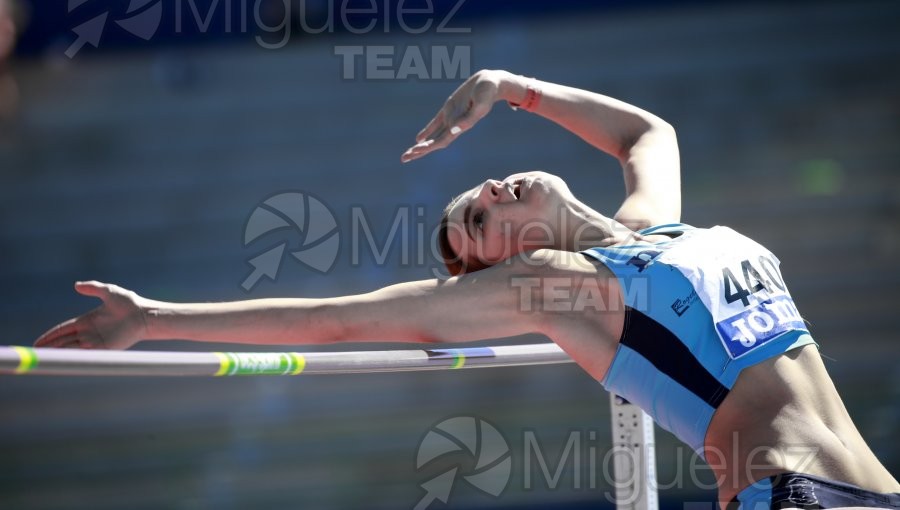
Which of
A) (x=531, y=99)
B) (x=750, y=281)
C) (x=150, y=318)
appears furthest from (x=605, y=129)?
(x=150, y=318)

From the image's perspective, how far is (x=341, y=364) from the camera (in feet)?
5.38

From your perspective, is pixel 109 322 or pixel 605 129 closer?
pixel 109 322

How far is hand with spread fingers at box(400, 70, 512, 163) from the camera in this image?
2.11 m

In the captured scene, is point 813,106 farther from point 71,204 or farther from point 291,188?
point 71,204

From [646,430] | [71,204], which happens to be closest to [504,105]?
[71,204]

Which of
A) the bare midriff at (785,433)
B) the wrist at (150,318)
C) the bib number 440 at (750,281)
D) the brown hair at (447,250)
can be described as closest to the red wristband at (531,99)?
the brown hair at (447,250)

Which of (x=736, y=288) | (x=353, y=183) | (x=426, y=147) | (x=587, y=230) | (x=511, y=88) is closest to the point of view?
(x=736, y=288)

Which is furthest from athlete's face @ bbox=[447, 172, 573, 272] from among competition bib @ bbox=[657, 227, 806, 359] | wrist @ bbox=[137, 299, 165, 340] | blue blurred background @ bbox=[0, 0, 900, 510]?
blue blurred background @ bbox=[0, 0, 900, 510]

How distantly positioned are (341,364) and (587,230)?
587 mm

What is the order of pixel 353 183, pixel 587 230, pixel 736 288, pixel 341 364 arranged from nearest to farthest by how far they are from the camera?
pixel 341 364 → pixel 736 288 → pixel 587 230 → pixel 353 183

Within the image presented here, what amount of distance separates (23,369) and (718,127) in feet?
14.9

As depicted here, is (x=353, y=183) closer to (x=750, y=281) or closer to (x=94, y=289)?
(x=750, y=281)

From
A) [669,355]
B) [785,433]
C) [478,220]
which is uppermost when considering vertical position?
[478,220]

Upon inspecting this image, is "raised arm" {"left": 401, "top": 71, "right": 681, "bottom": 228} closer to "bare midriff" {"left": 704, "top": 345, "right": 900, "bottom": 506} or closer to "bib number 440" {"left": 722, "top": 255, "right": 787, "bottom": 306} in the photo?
"bib number 440" {"left": 722, "top": 255, "right": 787, "bottom": 306}
